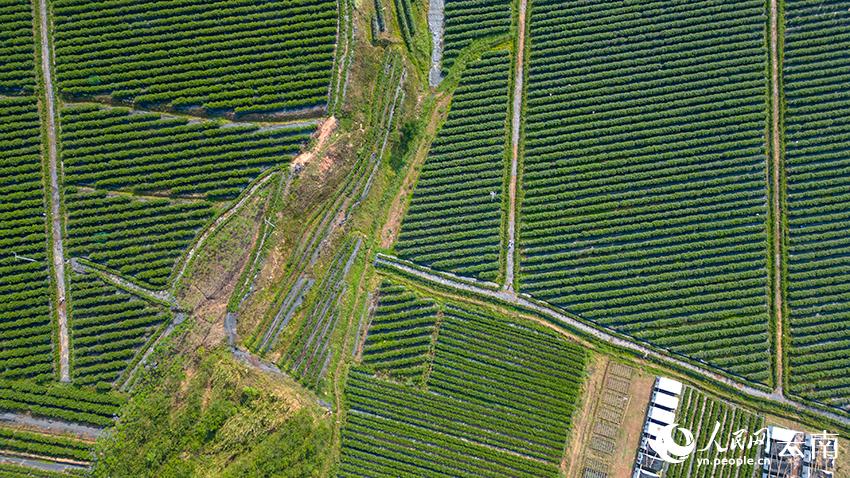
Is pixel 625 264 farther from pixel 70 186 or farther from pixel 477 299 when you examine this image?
pixel 70 186

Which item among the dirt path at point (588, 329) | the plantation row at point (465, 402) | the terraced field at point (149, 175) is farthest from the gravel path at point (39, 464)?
the dirt path at point (588, 329)

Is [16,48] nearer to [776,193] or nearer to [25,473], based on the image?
[25,473]

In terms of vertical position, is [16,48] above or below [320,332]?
above

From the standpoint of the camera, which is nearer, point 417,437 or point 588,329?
point 417,437

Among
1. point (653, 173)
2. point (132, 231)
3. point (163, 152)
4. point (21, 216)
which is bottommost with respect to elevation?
point (21, 216)

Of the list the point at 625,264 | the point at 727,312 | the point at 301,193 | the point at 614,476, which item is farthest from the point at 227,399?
the point at 727,312

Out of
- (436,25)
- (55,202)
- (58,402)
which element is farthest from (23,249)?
(436,25)

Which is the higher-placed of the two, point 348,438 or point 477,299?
point 477,299
